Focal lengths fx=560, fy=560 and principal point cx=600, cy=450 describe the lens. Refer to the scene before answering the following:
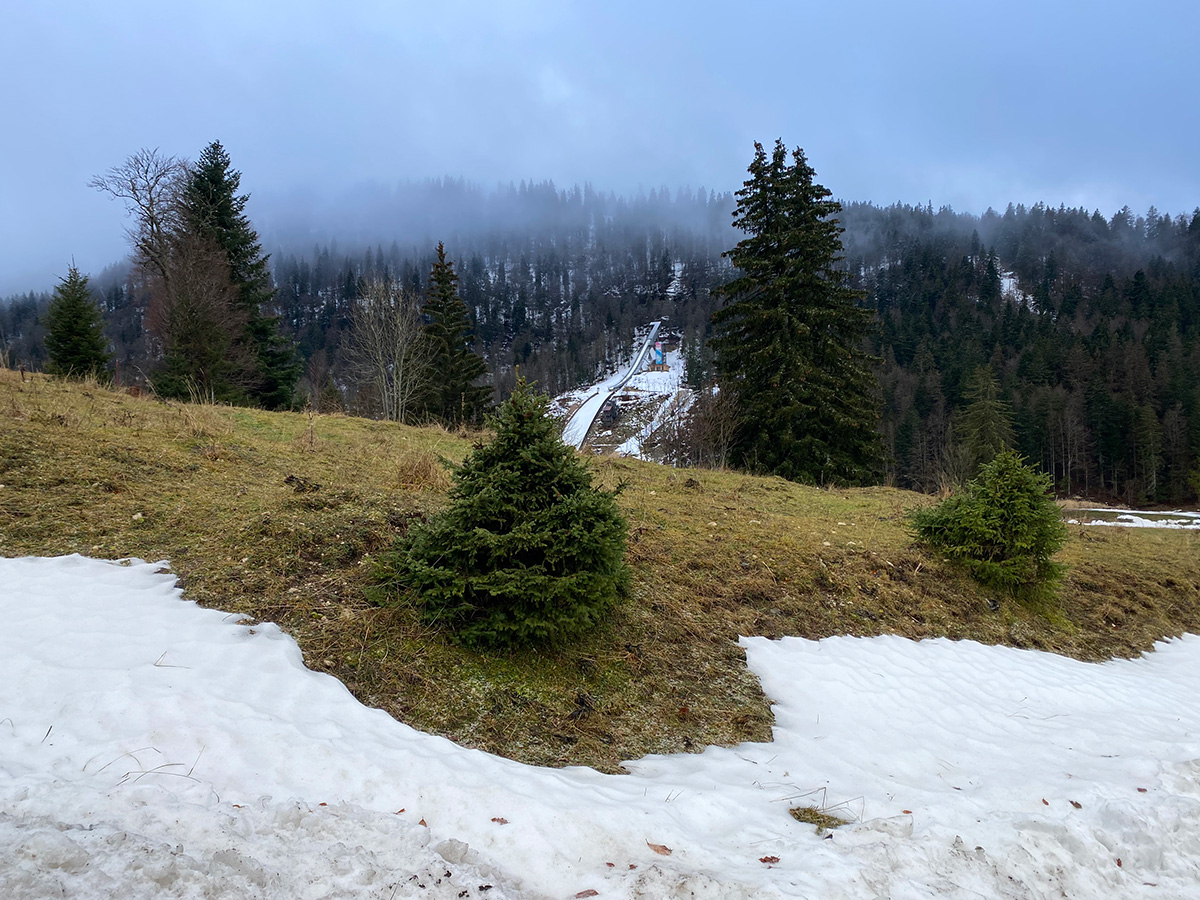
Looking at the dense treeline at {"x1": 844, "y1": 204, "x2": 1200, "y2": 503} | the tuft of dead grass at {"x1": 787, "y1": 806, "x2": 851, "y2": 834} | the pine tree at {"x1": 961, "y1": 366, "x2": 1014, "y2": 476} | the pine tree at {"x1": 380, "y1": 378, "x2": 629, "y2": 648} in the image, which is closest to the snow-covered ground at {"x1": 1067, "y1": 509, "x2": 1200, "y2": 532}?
the dense treeline at {"x1": 844, "y1": 204, "x2": 1200, "y2": 503}

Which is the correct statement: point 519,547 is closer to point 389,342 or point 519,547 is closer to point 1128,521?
point 389,342

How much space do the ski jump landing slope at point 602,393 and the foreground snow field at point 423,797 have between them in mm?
47746

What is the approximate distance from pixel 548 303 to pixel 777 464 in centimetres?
16918

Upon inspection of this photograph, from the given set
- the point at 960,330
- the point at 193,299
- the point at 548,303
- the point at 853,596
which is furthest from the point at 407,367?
the point at 548,303

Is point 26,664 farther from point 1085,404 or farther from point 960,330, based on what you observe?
point 960,330

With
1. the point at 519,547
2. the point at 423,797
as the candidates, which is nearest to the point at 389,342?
the point at 519,547

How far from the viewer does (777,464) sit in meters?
17.9

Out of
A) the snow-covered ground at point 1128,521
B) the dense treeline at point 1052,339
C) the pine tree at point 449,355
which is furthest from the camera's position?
the dense treeline at point 1052,339

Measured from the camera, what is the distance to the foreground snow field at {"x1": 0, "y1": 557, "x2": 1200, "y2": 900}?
5.94 feet

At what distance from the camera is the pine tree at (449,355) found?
2867 centimetres

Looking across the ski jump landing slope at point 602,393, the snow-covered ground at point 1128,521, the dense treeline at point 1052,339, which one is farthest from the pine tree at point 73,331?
the ski jump landing slope at point 602,393

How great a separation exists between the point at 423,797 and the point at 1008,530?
269 inches

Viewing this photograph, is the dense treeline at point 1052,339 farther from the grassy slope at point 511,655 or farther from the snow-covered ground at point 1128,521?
the grassy slope at point 511,655

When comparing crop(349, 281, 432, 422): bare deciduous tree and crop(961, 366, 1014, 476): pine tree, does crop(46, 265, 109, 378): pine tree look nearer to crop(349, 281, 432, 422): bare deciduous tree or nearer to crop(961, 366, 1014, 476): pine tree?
crop(349, 281, 432, 422): bare deciduous tree
